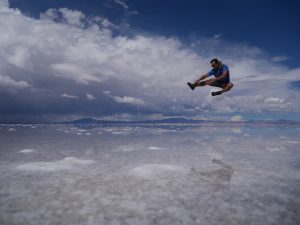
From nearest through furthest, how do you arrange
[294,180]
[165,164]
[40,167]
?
[294,180] < [40,167] < [165,164]

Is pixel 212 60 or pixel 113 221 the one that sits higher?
pixel 212 60

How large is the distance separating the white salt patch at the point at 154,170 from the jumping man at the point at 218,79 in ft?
11.5

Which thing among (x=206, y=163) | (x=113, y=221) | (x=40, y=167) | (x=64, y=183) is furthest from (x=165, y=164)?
(x=113, y=221)

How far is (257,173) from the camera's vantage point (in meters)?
9.41

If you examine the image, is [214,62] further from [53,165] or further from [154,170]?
[53,165]

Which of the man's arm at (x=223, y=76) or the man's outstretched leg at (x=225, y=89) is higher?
the man's arm at (x=223, y=76)

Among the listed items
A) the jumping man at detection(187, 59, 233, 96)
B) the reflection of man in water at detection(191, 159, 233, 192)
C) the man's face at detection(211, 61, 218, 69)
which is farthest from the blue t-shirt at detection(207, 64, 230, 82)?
the reflection of man in water at detection(191, 159, 233, 192)

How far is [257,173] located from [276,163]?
113 inches

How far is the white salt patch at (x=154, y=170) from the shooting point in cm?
909

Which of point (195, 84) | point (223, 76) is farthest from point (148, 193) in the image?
point (223, 76)

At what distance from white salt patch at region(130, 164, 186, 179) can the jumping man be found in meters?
3.49

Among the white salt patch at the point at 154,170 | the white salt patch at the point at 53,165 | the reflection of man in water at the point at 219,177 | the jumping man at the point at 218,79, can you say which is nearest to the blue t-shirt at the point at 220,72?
the jumping man at the point at 218,79

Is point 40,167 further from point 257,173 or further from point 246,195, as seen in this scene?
point 257,173

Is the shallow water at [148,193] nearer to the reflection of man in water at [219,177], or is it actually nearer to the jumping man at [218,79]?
the reflection of man in water at [219,177]
